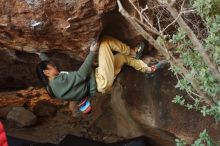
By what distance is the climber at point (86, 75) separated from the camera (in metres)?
4.24

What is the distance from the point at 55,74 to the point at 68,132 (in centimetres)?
260

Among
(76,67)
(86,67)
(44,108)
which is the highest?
(86,67)

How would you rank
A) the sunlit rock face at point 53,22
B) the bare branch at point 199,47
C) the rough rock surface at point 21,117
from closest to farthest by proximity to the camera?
the bare branch at point 199,47
the sunlit rock face at point 53,22
the rough rock surface at point 21,117

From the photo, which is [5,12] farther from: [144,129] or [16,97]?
[16,97]

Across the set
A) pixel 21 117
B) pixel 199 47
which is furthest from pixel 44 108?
pixel 199 47

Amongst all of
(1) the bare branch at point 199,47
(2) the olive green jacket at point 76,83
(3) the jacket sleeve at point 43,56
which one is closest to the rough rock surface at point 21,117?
(3) the jacket sleeve at point 43,56

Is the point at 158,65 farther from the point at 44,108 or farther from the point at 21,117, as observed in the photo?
the point at 21,117

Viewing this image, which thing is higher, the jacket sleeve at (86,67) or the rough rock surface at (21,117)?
the jacket sleeve at (86,67)

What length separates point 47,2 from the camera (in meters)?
4.03

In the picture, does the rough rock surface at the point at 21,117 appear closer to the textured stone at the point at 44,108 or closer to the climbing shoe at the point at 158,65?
the textured stone at the point at 44,108

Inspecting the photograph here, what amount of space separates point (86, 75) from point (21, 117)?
2.92 m

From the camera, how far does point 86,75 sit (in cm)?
427

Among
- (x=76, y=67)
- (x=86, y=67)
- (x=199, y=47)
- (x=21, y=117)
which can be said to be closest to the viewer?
(x=199, y=47)

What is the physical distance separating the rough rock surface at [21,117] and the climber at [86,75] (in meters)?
2.47
